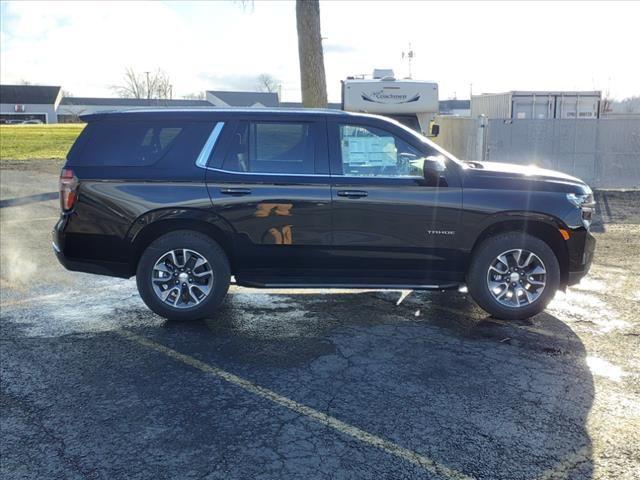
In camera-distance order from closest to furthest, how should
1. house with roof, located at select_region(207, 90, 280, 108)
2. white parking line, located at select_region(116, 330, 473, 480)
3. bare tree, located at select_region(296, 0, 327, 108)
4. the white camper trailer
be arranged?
1. white parking line, located at select_region(116, 330, 473, 480)
2. bare tree, located at select_region(296, 0, 327, 108)
3. the white camper trailer
4. house with roof, located at select_region(207, 90, 280, 108)

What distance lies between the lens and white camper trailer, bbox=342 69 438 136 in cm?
1421

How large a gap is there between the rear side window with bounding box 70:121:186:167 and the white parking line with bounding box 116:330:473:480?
166 cm

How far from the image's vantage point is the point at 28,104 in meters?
97.1

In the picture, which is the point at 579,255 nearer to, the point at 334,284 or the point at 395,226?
the point at 395,226

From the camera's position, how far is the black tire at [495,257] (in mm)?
5379

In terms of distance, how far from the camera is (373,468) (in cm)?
312

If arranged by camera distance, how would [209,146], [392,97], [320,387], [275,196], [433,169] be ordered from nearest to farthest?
[320,387], [433,169], [275,196], [209,146], [392,97]

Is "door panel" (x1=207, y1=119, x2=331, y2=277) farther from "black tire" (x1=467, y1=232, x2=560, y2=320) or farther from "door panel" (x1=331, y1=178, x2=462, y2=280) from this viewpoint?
"black tire" (x1=467, y1=232, x2=560, y2=320)

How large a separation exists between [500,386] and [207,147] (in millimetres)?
3268

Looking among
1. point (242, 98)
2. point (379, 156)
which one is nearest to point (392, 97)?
point (379, 156)

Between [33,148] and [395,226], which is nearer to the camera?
[395,226]

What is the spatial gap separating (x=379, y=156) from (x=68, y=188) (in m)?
2.89

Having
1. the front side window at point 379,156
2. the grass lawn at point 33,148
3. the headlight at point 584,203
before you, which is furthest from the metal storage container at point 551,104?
the grass lawn at point 33,148

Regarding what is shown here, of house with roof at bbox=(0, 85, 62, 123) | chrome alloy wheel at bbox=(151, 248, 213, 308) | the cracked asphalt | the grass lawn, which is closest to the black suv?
chrome alloy wheel at bbox=(151, 248, 213, 308)
